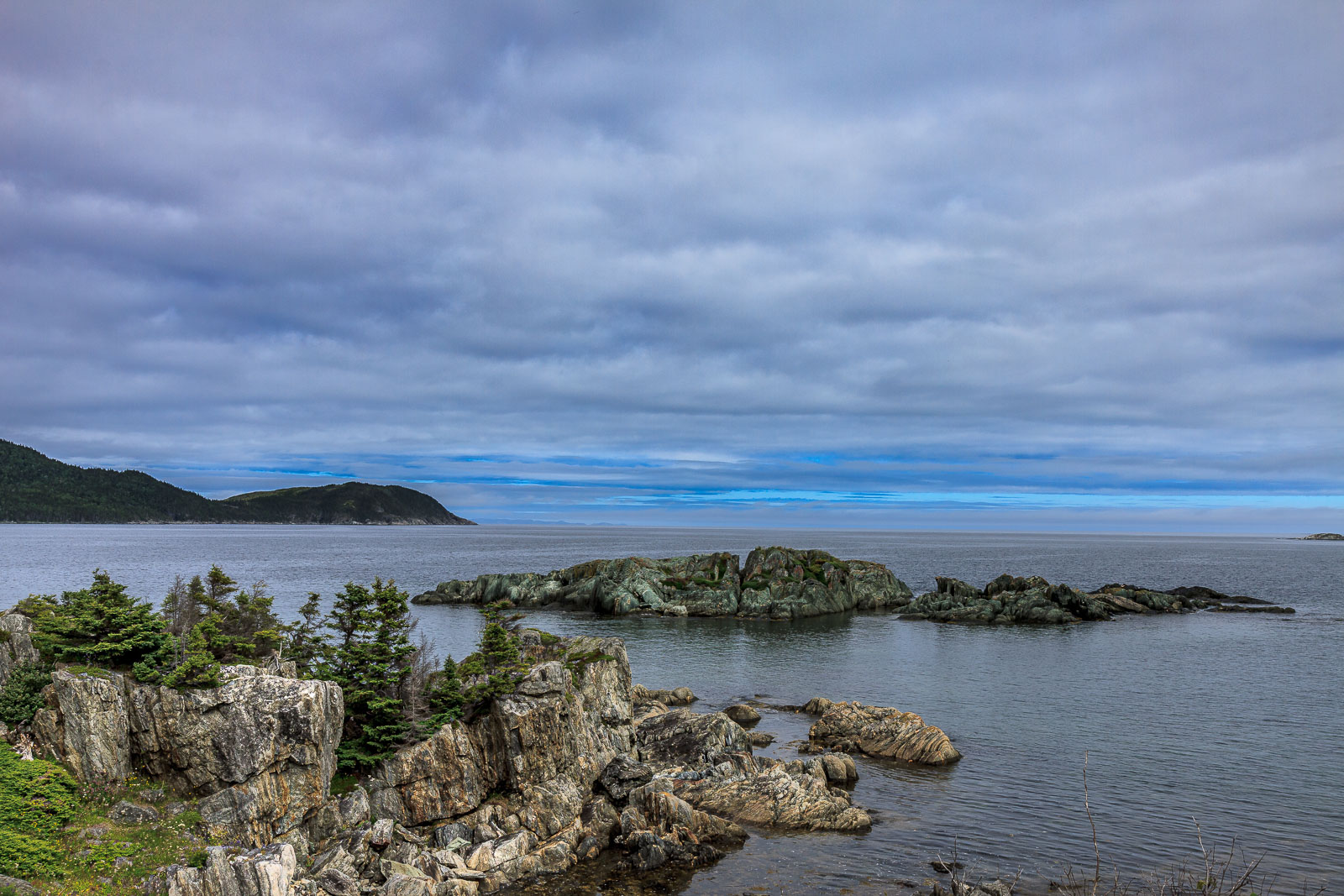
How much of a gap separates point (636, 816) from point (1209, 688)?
55856 mm

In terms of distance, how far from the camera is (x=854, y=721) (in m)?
48.2

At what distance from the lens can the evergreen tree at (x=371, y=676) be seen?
32094 mm

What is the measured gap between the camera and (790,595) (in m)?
113

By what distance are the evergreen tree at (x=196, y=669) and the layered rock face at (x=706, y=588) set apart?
270 ft

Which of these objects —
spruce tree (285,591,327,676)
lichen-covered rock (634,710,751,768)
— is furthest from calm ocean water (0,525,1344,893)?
spruce tree (285,591,327,676)

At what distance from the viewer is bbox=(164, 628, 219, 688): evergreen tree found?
1115 inches

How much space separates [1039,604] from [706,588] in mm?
49239

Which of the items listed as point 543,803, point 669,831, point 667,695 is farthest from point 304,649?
point 667,695

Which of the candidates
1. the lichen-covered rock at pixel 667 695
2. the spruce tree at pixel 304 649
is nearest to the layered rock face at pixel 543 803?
the spruce tree at pixel 304 649

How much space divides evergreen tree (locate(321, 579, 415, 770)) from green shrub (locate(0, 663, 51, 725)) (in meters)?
9.92

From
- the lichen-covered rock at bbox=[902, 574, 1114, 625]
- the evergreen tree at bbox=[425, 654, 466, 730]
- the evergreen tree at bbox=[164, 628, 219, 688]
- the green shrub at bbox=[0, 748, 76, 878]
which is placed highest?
the evergreen tree at bbox=[164, 628, 219, 688]

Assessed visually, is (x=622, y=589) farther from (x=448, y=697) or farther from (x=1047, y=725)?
(x=448, y=697)

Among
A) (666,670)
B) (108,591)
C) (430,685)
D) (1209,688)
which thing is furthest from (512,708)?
(1209,688)

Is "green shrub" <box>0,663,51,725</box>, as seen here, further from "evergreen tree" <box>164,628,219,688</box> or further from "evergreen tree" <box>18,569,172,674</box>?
A: "evergreen tree" <box>164,628,219,688</box>
